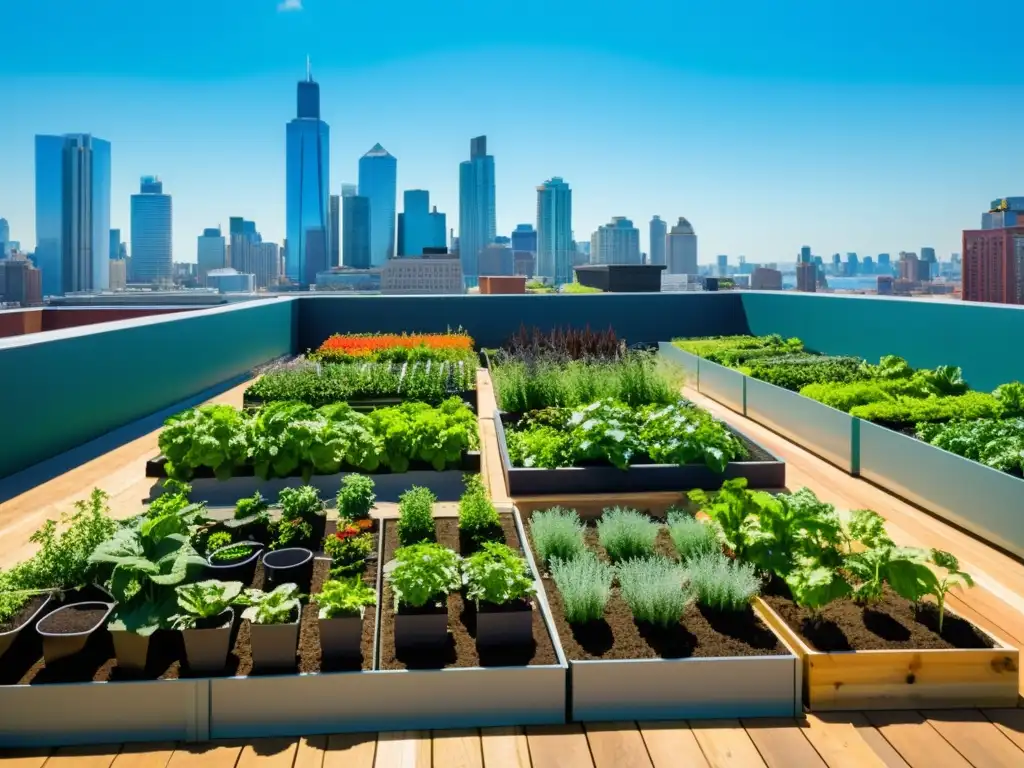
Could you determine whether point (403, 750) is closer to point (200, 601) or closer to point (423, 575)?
point (423, 575)

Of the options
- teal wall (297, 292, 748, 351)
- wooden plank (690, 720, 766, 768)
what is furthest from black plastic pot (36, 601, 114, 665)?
teal wall (297, 292, 748, 351)

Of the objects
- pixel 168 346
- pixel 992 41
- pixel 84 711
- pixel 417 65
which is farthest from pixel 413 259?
pixel 84 711

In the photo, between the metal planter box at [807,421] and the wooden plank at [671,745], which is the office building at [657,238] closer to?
the metal planter box at [807,421]

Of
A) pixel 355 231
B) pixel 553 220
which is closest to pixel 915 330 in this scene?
pixel 553 220

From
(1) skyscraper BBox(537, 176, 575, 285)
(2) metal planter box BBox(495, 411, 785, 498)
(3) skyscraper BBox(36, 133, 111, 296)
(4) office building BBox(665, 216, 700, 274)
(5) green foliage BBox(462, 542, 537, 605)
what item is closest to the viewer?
(5) green foliage BBox(462, 542, 537, 605)

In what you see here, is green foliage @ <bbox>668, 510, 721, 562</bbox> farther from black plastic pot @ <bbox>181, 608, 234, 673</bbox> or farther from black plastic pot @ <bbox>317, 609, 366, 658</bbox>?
black plastic pot @ <bbox>181, 608, 234, 673</bbox>
